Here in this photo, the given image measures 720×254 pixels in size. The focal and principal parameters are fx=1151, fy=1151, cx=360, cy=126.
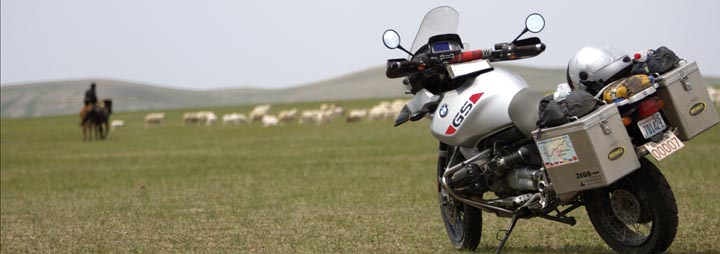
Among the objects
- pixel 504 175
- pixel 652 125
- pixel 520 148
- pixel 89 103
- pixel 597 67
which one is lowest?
pixel 89 103

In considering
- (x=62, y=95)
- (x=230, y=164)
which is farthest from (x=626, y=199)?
(x=62, y=95)

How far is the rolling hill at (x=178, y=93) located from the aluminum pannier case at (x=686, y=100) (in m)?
138

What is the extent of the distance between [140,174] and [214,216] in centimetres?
929

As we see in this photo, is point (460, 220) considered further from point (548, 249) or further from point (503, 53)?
point (503, 53)

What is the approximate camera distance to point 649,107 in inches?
275

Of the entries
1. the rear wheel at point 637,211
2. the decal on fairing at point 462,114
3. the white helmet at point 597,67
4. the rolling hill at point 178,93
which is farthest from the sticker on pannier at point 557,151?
the rolling hill at point 178,93

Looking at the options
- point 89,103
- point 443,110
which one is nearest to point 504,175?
point 443,110

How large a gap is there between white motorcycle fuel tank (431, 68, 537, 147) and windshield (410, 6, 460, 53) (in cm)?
56

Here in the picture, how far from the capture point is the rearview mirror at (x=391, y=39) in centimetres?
839

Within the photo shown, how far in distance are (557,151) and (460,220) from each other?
1.76 metres

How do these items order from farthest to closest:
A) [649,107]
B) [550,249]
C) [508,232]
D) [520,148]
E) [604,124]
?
[550,249] < [508,232] < [520,148] < [649,107] < [604,124]

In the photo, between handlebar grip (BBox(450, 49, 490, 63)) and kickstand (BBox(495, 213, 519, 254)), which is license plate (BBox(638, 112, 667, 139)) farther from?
handlebar grip (BBox(450, 49, 490, 63))

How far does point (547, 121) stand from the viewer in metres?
7.20

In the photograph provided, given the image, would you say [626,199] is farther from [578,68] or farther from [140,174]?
[140,174]
